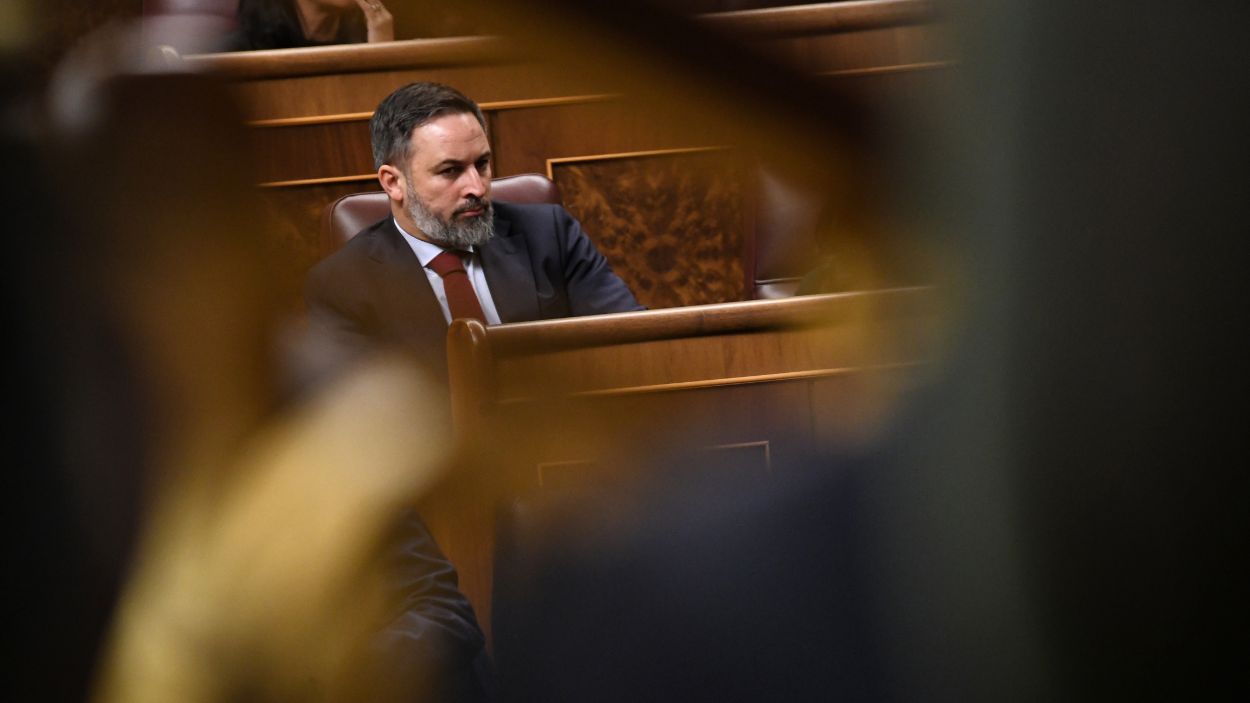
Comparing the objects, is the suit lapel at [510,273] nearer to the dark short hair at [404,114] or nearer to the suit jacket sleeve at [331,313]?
the dark short hair at [404,114]

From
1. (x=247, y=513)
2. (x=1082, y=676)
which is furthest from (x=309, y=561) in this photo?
(x=1082, y=676)

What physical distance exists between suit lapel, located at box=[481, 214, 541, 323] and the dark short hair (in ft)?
0.27

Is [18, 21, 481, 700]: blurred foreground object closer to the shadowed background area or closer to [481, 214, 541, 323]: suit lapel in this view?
the shadowed background area

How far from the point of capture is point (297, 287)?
13cm

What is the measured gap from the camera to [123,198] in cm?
13

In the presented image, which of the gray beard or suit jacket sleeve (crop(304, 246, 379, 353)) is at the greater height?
the gray beard

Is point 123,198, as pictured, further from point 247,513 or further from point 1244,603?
point 1244,603

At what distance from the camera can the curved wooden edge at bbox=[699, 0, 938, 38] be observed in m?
0.11

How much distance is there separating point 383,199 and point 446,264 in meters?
0.18

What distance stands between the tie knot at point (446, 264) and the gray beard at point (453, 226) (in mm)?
17

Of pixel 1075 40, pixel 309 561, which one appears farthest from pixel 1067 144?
pixel 309 561

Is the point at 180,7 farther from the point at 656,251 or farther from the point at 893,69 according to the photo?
the point at 656,251

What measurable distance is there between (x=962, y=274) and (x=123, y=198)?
0.34 feet

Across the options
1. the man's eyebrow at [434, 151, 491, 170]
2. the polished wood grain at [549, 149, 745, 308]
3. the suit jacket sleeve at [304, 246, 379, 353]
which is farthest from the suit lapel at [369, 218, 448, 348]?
the polished wood grain at [549, 149, 745, 308]
